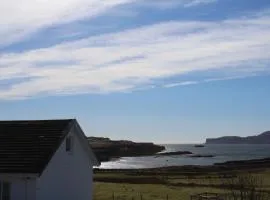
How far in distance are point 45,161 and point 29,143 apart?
180 cm

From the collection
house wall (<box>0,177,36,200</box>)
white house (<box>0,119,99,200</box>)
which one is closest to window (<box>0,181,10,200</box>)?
white house (<box>0,119,99,200</box>)

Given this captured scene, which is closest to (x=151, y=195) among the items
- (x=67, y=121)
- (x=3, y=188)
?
(x=67, y=121)

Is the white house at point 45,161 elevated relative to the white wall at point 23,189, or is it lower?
elevated

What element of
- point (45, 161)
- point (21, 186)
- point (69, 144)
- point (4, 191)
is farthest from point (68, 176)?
point (4, 191)

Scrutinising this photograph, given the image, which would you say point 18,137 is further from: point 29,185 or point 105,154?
point 105,154

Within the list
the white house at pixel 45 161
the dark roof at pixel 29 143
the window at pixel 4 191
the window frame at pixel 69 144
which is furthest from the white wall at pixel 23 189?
the window frame at pixel 69 144

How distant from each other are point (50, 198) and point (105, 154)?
167 meters

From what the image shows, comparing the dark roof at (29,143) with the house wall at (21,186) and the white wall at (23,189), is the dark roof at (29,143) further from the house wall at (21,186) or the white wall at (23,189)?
the white wall at (23,189)

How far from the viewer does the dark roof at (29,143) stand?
22.9 m

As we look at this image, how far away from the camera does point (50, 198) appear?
79.1ft

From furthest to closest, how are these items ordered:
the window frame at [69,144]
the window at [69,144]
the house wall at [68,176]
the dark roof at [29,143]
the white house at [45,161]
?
the window at [69,144] → the window frame at [69,144] → the house wall at [68,176] → the dark roof at [29,143] → the white house at [45,161]

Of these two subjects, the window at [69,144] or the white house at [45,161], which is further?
the window at [69,144]

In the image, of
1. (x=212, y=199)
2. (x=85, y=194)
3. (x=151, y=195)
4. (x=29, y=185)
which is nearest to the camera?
(x=29, y=185)

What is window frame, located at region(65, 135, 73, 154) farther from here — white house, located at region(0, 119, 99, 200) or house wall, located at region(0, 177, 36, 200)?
house wall, located at region(0, 177, 36, 200)
